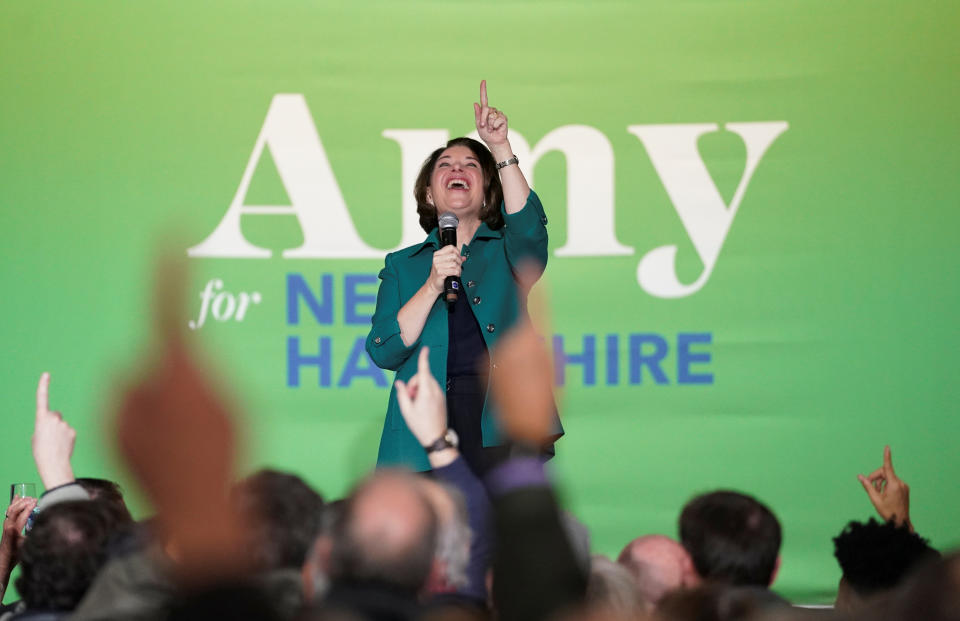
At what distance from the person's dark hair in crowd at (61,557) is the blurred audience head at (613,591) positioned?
36.4 inches

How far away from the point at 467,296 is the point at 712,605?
1672 millimetres

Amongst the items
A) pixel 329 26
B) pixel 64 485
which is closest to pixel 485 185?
pixel 64 485

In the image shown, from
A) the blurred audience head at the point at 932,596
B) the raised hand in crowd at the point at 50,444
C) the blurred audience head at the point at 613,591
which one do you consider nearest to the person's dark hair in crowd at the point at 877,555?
the blurred audience head at the point at 613,591

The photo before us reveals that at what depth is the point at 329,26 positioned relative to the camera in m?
4.93

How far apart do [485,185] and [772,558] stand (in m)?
1.56

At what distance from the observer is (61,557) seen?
2.22 m

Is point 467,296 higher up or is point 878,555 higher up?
point 467,296

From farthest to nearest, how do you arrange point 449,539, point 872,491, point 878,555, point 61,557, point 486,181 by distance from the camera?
point 486,181 < point 872,491 < point 878,555 < point 61,557 < point 449,539

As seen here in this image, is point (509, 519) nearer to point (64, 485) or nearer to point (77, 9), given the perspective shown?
point (64, 485)

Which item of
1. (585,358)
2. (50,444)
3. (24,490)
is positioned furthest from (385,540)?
(585,358)

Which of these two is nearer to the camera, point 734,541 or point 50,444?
point 734,541

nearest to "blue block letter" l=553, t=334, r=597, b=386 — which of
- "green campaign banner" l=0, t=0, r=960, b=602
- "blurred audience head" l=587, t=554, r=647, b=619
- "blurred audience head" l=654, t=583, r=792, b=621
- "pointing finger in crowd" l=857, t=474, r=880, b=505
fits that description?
"green campaign banner" l=0, t=0, r=960, b=602

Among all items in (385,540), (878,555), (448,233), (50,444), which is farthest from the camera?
(448,233)

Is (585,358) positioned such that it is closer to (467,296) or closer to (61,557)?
(467,296)
